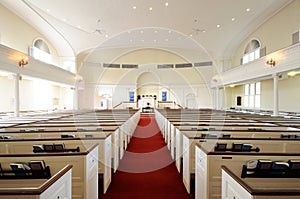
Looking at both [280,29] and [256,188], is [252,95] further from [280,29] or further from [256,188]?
[256,188]

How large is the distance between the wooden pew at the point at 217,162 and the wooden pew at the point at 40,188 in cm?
146

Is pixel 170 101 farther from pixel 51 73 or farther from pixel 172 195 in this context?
pixel 172 195

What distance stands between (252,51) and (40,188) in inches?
571

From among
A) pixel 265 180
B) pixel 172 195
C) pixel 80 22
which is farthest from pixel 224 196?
pixel 80 22

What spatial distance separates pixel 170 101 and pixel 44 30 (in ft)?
36.8

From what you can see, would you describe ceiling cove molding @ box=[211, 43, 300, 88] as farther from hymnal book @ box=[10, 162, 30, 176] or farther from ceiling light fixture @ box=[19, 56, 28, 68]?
ceiling light fixture @ box=[19, 56, 28, 68]

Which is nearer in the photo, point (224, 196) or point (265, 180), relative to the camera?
point (224, 196)

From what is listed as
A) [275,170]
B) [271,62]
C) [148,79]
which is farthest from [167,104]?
[275,170]

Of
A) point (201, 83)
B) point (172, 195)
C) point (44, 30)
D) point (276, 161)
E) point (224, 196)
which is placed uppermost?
point (44, 30)

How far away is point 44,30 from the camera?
555 inches

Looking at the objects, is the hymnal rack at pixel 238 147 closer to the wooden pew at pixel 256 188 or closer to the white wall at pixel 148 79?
the wooden pew at pixel 256 188

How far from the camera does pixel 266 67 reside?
31.8 feet

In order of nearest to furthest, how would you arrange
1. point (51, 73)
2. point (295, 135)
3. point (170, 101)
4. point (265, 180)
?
point (265, 180) → point (295, 135) → point (51, 73) → point (170, 101)

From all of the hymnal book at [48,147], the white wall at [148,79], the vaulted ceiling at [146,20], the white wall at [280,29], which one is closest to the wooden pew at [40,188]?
the hymnal book at [48,147]
